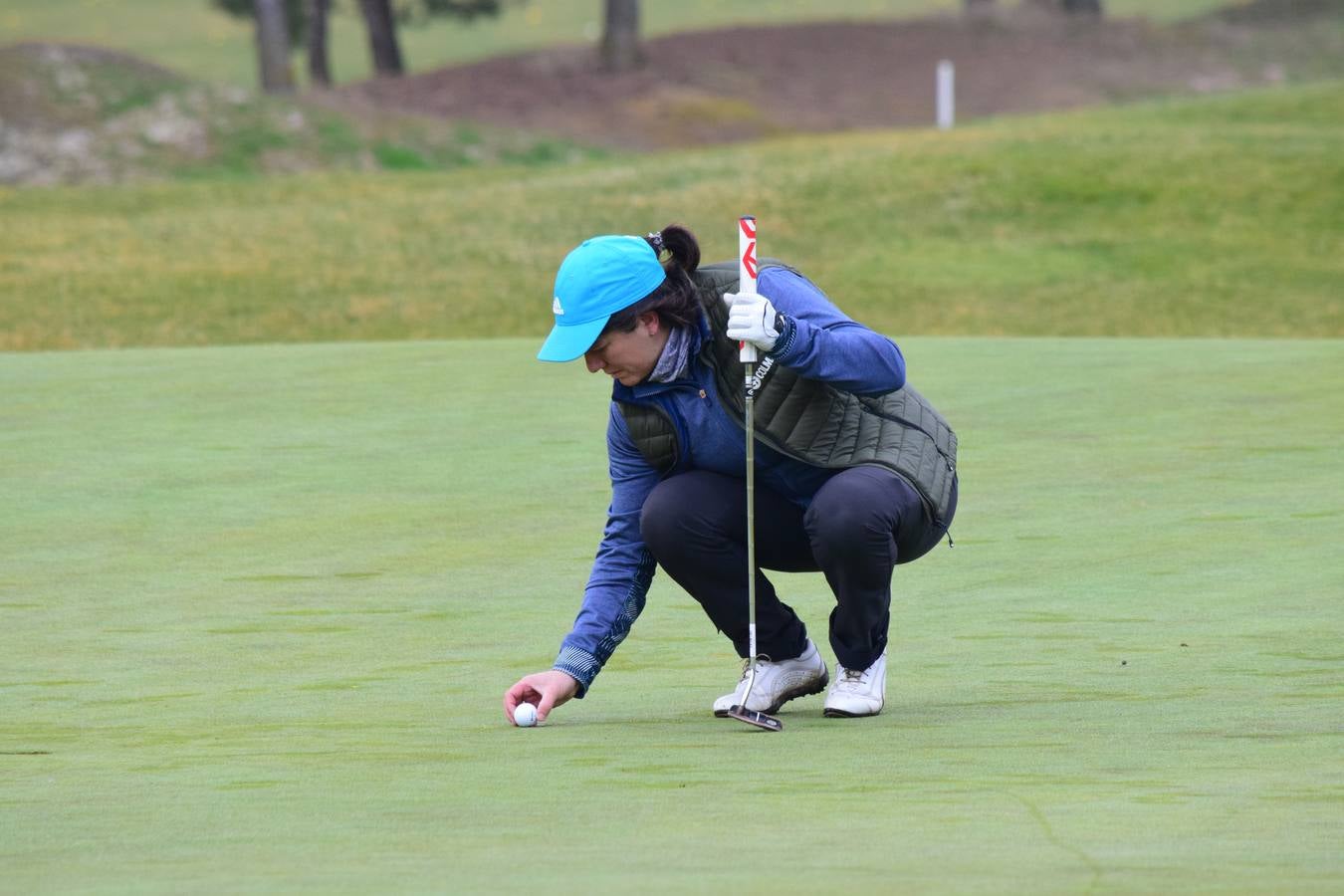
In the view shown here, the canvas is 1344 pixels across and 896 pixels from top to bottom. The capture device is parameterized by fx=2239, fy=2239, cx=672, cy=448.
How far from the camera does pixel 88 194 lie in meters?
24.4

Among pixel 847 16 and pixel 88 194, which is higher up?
pixel 88 194

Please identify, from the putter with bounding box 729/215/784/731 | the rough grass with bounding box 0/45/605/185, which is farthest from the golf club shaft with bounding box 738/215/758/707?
the rough grass with bounding box 0/45/605/185

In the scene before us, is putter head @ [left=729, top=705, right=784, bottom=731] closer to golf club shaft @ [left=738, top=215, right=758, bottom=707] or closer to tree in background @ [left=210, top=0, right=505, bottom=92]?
golf club shaft @ [left=738, top=215, right=758, bottom=707]

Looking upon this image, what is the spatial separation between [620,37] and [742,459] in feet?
124

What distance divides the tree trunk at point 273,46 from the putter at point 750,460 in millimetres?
32014

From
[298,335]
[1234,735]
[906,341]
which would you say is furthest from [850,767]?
[298,335]

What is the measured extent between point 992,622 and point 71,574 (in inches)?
106

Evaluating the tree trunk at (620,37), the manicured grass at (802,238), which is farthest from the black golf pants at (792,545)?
the tree trunk at (620,37)

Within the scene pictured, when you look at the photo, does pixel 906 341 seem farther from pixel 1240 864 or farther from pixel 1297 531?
pixel 1240 864

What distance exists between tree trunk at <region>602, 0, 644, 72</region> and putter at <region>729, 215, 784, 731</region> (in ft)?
123

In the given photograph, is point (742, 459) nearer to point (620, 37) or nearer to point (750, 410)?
point (750, 410)

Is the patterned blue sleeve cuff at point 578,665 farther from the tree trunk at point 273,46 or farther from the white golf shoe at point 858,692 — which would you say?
the tree trunk at point 273,46

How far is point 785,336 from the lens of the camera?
4.13 m

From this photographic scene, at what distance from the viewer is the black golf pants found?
14.6 feet
